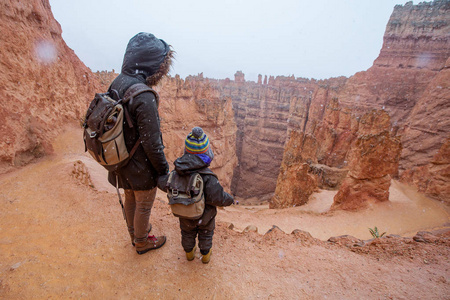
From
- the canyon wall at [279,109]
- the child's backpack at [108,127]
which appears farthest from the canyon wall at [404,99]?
the child's backpack at [108,127]

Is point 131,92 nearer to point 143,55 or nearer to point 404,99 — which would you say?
point 143,55

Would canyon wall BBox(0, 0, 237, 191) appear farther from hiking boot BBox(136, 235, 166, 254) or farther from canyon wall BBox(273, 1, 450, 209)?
canyon wall BBox(273, 1, 450, 209)

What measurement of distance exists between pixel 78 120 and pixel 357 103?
2318 cm

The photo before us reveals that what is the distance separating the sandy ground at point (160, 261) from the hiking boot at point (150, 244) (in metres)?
0.07

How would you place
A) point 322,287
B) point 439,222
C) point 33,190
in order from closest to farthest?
point 322,287
point 33,190
point 439,222

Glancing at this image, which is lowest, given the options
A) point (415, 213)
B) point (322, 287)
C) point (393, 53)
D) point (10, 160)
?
point (415, 213)

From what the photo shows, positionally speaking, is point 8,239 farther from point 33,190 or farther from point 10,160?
point 10,160

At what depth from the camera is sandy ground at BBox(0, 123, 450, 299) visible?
6.59ft

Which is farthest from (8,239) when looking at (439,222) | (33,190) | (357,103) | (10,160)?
(357,103)

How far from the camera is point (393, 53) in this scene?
764 inches

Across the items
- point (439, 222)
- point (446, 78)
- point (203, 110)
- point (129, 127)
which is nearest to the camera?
point (129, 127)

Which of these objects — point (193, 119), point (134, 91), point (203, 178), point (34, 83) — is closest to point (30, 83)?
point (34, 83)

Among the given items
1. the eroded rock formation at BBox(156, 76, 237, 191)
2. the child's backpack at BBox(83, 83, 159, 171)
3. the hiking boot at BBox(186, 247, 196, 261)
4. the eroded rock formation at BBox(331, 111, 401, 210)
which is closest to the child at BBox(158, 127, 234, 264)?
the hiking boot at BBox(186, 247, 196, 261)

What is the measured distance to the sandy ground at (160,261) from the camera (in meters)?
2.01
